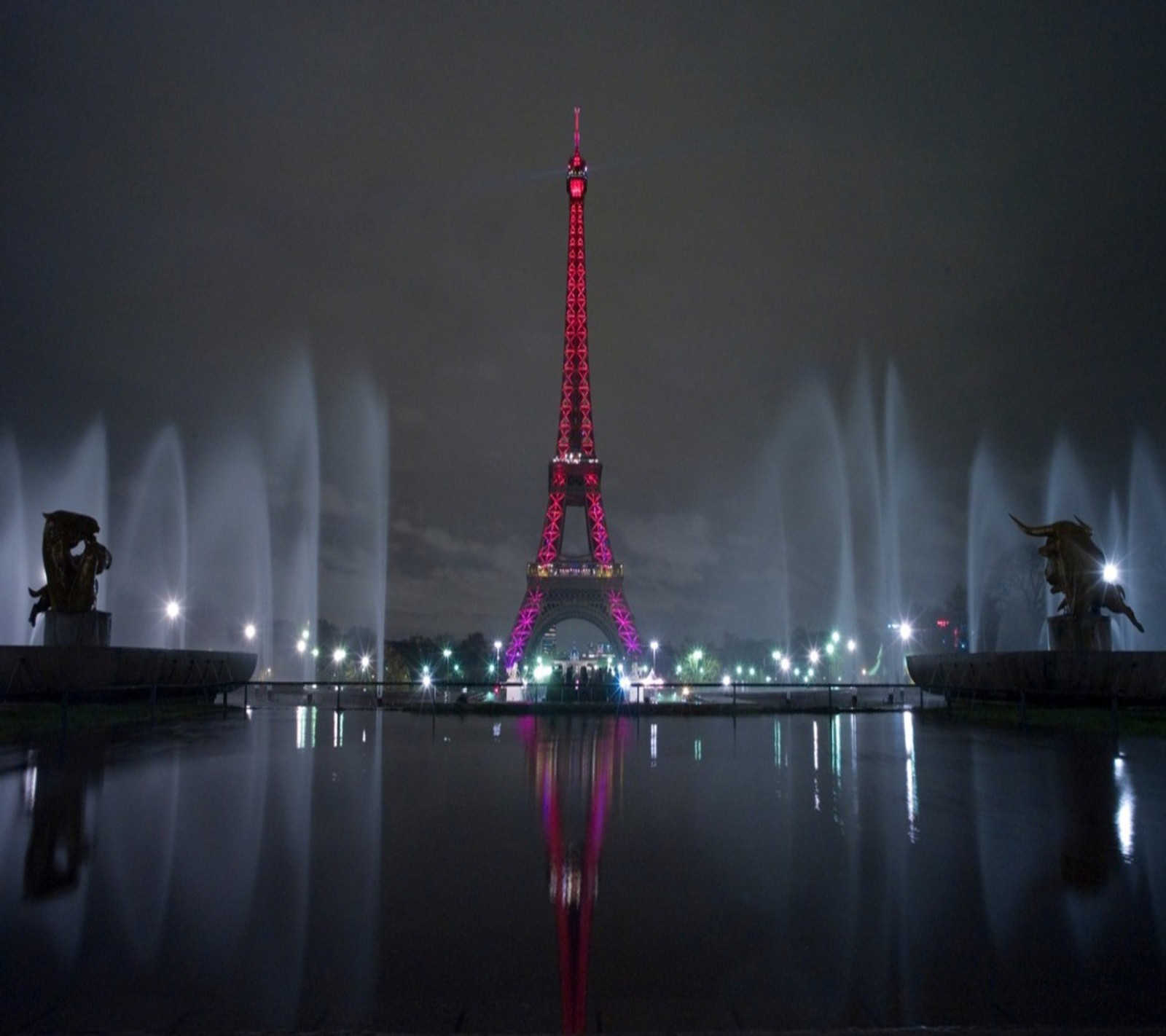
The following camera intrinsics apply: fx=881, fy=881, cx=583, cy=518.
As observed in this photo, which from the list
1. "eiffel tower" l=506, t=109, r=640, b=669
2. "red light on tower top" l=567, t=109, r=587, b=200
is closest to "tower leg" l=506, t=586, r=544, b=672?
"eiffel tower" l=506, t=109, r=640, b=669

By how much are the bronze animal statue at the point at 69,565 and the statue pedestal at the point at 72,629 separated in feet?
0.74

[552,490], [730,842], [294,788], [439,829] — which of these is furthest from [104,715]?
[552,490]

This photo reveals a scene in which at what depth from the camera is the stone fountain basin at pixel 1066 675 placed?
2706 centimetres

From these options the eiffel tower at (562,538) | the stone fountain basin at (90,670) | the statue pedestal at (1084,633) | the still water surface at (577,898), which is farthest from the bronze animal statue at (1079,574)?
the eiffel tower at (562,538)

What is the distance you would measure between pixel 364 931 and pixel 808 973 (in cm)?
345

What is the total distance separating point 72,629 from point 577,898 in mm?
29795

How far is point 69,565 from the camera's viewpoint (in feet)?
105

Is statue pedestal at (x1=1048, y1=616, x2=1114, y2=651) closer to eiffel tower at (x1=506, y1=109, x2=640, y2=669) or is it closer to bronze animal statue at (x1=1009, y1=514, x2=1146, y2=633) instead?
bronze animal statue at (x1=1009, y1=514, x2=1146, y2=633)

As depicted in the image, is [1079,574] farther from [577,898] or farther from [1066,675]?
[577,898]

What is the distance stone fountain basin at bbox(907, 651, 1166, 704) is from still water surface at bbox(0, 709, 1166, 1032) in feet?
40.9

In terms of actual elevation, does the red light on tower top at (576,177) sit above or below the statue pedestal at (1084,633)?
above

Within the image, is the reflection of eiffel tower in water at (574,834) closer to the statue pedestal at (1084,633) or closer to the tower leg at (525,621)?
the statue pedestal at (1084,633)

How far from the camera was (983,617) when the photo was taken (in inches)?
3113

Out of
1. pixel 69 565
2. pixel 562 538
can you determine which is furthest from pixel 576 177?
pixel 69 565
